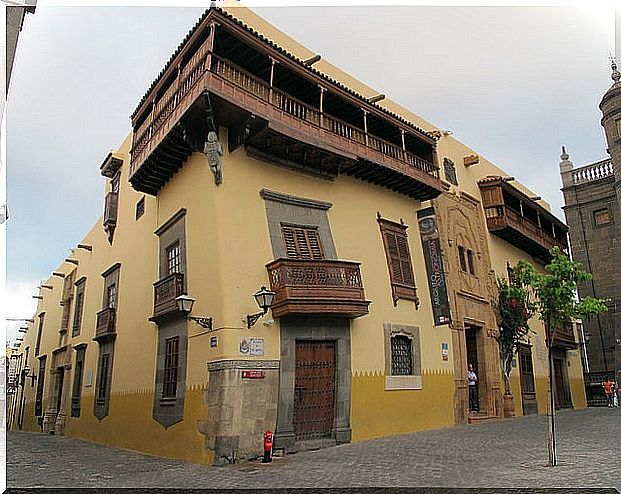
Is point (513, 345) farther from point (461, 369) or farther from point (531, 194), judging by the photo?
point (531, 194)

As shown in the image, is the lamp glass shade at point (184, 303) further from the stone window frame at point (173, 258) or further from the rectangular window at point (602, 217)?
the rectangular window at point (602, 217)

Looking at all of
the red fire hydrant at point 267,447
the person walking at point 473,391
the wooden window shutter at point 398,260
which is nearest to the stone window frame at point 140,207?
the wooden window shutter at point 398,260

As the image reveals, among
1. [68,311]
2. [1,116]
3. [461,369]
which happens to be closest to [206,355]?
[1,116]

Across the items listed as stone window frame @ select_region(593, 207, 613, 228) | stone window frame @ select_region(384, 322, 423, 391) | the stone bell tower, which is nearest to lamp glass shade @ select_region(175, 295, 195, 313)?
stone window frame @ select_region(384, 322, 423, 391)

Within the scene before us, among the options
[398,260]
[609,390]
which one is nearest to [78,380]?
[398,260]

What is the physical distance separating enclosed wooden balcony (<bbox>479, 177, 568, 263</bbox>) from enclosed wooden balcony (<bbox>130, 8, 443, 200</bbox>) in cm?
487

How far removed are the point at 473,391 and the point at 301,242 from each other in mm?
8386

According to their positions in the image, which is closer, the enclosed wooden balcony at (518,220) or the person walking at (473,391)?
the person walking at (473,391)

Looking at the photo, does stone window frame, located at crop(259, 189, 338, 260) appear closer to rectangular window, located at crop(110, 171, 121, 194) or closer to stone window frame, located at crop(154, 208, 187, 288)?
stone window frame, located at crop(154, 208, 187, 288)

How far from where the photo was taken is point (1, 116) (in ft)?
27.6

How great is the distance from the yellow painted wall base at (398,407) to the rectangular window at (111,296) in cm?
875

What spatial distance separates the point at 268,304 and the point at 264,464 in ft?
9.91

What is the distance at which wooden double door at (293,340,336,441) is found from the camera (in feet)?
40.8

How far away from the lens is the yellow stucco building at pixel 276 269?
39.8 ft
